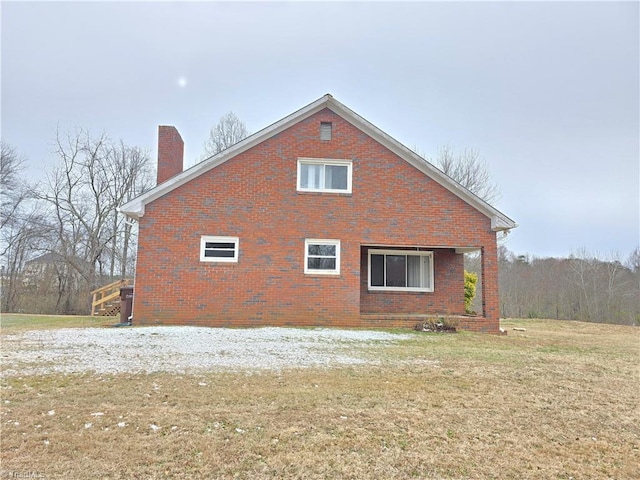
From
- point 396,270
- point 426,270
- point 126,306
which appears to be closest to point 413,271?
point 426,270

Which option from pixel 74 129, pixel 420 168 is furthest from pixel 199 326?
pixel 74 129

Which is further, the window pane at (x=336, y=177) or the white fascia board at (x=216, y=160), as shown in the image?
the window pane at (x=336, y=177)

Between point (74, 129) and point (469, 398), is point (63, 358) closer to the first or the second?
point (469, 398)

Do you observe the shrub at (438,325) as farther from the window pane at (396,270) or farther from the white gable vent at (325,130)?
the white gable vent at (325,130)

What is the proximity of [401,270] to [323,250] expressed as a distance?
3.82 metres

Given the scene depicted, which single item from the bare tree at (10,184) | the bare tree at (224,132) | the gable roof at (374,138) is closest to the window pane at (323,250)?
the gable roof at (374,138)

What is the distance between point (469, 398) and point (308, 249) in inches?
340

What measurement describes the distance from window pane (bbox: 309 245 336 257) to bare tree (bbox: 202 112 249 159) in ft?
67.9

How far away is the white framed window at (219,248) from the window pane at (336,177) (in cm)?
355

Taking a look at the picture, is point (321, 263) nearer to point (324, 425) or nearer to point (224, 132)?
point (324, 425)

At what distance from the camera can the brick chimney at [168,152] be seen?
51.0 feet

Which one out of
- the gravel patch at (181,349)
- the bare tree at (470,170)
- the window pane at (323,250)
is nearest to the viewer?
the gravel patch at (181,349)

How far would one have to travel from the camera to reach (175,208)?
1321 cm

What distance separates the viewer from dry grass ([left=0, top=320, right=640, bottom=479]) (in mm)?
3484
